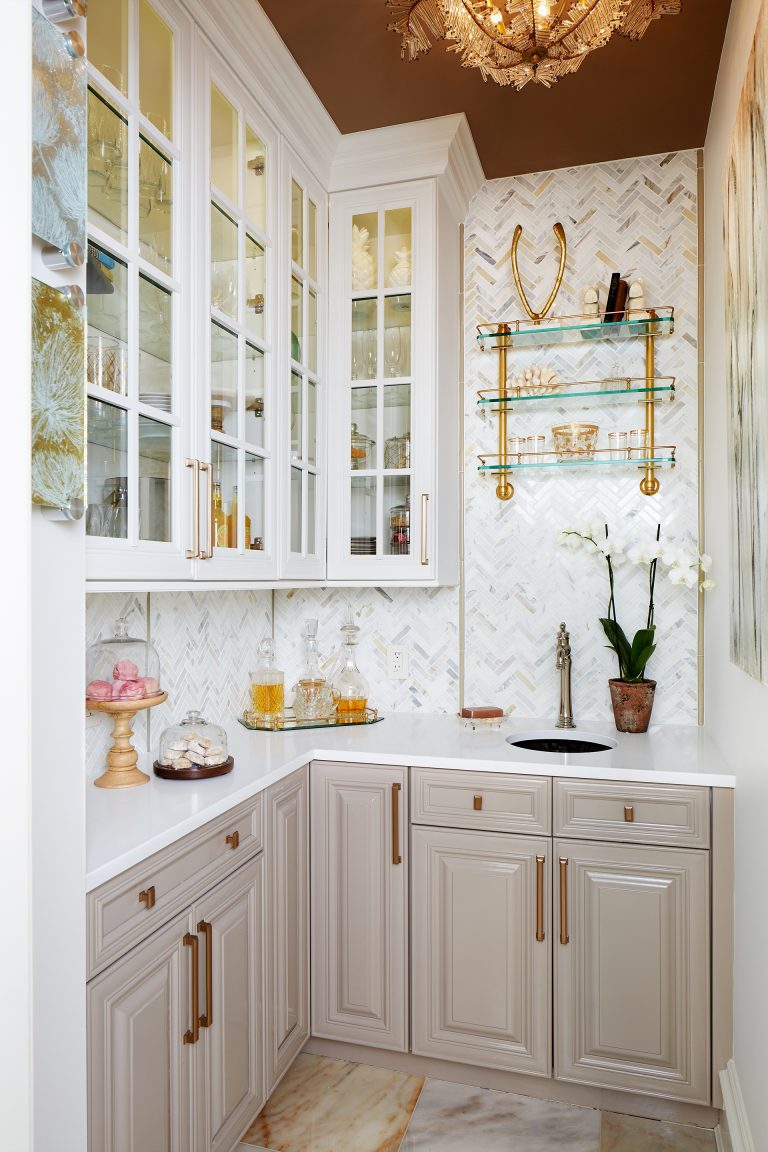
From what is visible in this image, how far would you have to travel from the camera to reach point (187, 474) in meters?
1.72

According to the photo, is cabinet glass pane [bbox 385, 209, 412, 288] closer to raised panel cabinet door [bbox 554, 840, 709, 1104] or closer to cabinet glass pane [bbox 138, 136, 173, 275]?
cabinet glass pane [bbox 138, 136, 173, 275]

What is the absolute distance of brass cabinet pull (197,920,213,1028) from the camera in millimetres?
1634

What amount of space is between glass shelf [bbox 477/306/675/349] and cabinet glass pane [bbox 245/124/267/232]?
87 centimetres

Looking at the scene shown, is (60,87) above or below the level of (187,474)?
above

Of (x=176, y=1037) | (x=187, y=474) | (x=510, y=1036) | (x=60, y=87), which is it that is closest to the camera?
(x=60, y=87)

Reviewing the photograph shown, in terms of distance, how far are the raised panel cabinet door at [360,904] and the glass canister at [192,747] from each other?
1.27 ft

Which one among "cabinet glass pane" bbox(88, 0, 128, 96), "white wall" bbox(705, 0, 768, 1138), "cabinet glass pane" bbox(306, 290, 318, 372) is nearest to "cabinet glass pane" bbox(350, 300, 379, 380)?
"cabinet glass pane" bbox(306, 290, 318, 372)

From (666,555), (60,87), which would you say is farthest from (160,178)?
(666,555)

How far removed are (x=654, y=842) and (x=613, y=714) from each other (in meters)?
0.59

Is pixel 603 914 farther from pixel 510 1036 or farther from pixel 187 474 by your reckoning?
pixel 187 474

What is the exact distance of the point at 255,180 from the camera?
6.76 ft

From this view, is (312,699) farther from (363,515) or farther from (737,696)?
(737,696)

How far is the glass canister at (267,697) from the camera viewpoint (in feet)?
8.27

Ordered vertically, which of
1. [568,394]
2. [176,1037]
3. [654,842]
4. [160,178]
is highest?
[160,178]
